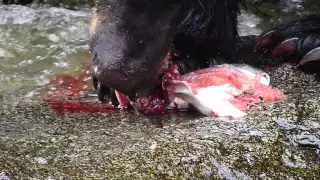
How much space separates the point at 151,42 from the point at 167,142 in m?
0.53

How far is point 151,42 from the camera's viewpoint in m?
1.96

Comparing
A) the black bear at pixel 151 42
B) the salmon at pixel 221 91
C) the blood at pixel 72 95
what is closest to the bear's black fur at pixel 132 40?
the black bear at pixel 151 42

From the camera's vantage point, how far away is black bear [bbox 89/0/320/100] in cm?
182

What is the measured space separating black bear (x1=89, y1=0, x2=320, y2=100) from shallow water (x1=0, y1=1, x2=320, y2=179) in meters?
0.17

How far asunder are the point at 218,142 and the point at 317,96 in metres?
0.53

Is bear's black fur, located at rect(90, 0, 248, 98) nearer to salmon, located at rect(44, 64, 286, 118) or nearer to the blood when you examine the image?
salmon, located at rect(44, 64, 286, 118)

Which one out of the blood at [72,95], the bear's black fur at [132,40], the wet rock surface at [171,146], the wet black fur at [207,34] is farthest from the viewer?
the wet black fur at [207,34]

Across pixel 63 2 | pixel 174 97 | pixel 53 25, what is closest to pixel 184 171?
pixel 174 97

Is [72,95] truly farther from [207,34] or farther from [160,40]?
[207,34]

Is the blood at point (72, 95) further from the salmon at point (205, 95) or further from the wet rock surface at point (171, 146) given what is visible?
the wet rock surface at point (171, 146)

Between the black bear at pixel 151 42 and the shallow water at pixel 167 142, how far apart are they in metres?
0.17

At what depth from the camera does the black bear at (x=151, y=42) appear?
1.82 m

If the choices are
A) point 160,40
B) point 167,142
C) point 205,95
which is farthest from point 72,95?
point 167,142

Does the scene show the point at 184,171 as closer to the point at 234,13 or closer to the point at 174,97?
the point at 174,97
